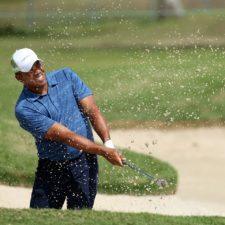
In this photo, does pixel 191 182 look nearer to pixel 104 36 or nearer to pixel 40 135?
pixel 40 135

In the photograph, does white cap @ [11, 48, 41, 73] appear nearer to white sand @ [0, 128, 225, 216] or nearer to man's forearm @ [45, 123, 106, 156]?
man's forearm @ [45, 123, 106, 156]

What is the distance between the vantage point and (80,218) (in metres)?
8.15

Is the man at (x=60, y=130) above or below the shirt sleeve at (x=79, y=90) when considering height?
below

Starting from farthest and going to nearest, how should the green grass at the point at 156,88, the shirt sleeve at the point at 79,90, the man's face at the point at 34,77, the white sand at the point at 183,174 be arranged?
the green grass at the point at 156,88
the white sand at the point at 183,174
the shirt sleeve at the point at 79,90
the man's face at the point at 34,77

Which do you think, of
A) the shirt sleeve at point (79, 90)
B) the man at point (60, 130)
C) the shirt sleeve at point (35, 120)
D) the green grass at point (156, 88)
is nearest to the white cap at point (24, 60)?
the man at point (60, 130)

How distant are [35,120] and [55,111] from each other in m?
0.21

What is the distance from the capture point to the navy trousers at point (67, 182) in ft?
28.2

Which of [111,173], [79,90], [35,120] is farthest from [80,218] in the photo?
[111,173]

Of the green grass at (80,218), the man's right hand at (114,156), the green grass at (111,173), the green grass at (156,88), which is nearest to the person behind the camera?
the green grass at (80,218)

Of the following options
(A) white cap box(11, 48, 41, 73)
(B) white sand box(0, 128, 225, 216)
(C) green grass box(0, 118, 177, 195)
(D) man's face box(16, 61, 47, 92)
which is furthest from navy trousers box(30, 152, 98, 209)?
(C) green grass box(0, 118, 177, 195)

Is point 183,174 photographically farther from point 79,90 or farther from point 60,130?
point 60,130

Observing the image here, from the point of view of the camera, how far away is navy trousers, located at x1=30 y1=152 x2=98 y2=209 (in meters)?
8.59

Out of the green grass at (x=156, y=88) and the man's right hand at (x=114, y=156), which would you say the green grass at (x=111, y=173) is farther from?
the man's right hand at (x=114, y=156)

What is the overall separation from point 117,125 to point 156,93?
1854 mm
